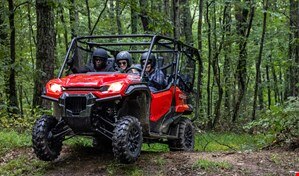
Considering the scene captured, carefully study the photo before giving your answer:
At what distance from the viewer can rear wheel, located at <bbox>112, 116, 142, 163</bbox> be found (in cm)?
578

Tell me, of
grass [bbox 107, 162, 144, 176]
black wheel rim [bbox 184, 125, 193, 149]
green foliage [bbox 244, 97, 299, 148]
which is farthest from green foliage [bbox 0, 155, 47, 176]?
green foliage [bbox 244, 97, 299, 148]

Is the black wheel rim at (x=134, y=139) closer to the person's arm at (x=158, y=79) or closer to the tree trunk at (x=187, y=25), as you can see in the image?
the person's arm at (x=158, y=79)

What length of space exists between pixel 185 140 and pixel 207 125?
334 inches

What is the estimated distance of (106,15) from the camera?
24906mm

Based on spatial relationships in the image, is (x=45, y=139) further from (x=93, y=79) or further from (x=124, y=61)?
(x=124, y=61)

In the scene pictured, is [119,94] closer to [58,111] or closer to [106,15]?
[58,111]

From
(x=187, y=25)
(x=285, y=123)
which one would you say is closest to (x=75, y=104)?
(x=285, y=123)

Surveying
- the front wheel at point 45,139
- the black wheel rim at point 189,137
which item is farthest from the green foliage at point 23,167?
the black wheel rim at point 189,137

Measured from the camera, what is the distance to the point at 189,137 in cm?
904

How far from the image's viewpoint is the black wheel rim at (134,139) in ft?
19.8

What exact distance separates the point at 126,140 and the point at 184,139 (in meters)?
3.11

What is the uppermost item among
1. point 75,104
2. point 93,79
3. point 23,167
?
point 93,79

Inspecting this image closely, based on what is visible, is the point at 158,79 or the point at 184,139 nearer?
the point at 158,79

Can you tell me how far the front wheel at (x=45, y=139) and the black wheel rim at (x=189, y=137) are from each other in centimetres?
319
